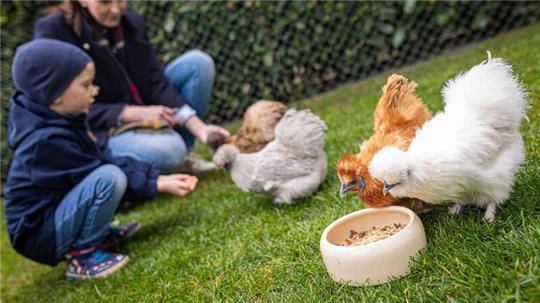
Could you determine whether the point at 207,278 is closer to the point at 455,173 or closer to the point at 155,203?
the point at 455,173

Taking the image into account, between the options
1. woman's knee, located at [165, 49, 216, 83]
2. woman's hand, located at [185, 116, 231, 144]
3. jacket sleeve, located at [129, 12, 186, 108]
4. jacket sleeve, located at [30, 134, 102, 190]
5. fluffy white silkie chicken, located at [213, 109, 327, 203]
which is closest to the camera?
jacket sleeve, located at [30, 134, 102, 190]

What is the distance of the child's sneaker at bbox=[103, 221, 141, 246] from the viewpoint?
306 cm

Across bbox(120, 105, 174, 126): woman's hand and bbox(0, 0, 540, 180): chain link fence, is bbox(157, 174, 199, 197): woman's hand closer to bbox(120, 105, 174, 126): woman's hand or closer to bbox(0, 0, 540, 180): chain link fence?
bbox(120, 105, 174, 126): woman's hand

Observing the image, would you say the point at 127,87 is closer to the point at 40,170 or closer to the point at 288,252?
the point at 40,170

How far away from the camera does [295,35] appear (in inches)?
221

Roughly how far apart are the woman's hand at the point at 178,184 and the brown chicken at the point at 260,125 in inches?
18.8

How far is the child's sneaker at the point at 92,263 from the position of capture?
2.66m

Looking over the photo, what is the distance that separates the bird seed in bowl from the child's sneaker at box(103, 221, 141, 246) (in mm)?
1739

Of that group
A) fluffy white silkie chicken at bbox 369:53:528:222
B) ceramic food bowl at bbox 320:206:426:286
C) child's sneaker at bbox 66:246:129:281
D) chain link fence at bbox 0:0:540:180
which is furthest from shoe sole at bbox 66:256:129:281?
chain link fence at bbox 0:0:540:180

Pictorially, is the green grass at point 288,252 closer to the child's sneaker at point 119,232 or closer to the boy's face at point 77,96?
the child's sneaker at point 119,232

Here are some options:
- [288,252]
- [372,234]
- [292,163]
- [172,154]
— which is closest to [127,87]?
[172,154]

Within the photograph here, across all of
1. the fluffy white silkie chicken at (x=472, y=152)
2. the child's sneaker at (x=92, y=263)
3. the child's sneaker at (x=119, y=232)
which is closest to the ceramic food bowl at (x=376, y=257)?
the fluffy white silkie chicken at (x=472, y=152)

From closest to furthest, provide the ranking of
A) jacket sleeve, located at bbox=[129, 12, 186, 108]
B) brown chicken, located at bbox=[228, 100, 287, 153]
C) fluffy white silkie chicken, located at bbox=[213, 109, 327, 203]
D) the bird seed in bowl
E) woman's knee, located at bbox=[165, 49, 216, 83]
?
the bird seed in bowl < fluffy white silkie chicken, located at bbox=[213, 109, 327, 203] < brown chicken, located at bbox=[228, 100, 287, 153] < jacket sleeve, located at bbox=[129, 12, 186, 108] < woman's knee, located at bbox=[165, 49, 216, 83]

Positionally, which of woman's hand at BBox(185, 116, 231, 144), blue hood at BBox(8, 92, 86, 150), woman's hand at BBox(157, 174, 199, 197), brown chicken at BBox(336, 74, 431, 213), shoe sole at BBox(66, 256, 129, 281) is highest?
brown chicken at BBox(336, 74, 431, 213)
